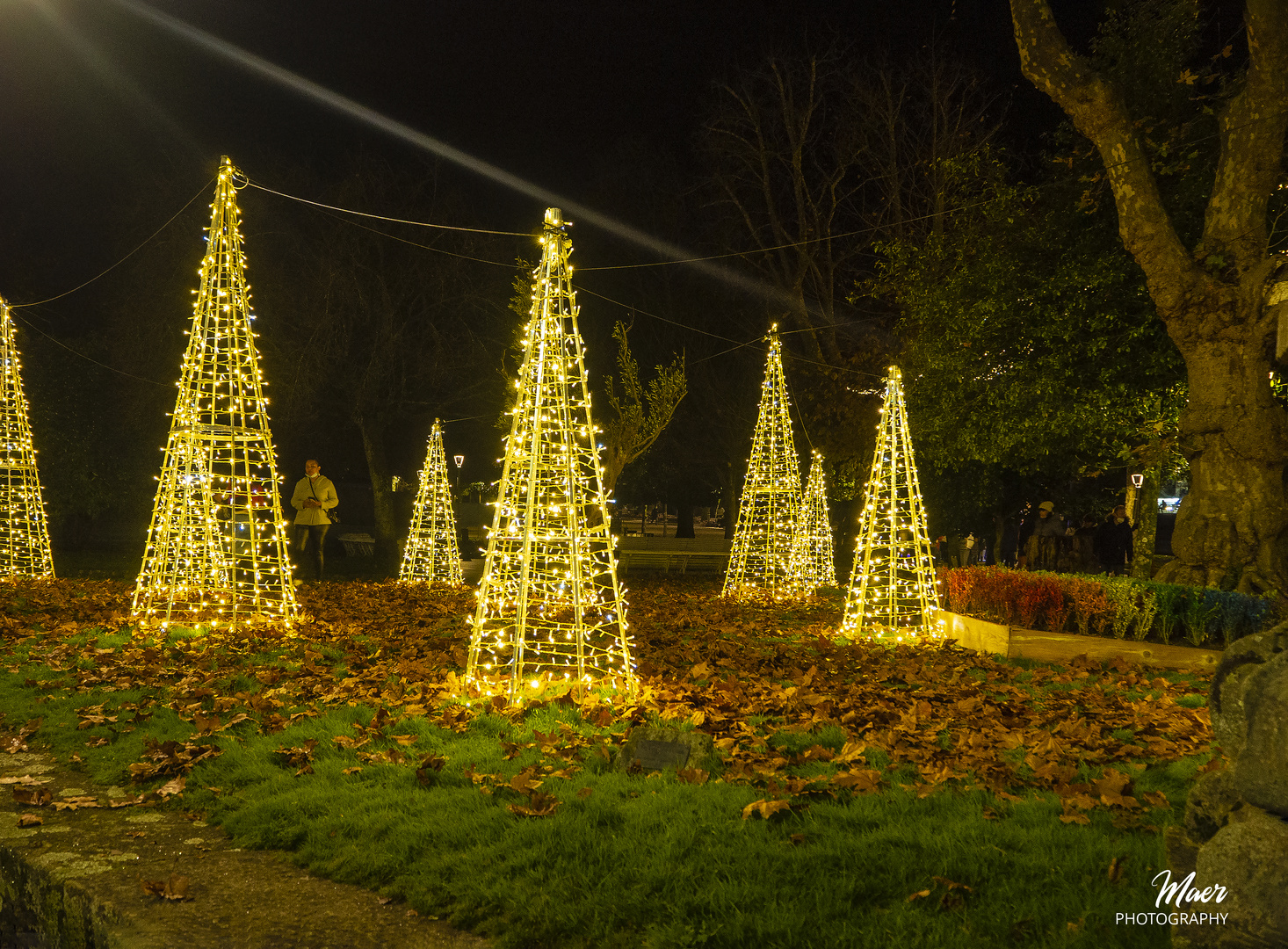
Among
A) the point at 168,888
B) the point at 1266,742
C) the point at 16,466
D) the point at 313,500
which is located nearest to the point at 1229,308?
the point at 1266,742

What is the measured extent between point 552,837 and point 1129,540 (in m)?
23.2

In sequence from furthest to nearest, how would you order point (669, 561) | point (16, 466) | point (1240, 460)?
point (669, 561) < point (16, 466) < point (1240, 460)

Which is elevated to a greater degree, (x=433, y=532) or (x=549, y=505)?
(x=549, y=505)

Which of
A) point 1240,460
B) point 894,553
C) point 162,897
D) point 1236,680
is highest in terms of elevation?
point 1240,460

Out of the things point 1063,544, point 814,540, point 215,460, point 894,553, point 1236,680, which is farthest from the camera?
point 1063,544

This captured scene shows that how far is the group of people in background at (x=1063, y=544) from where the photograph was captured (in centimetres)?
2080

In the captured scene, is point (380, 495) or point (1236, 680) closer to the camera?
point (1236, 680)

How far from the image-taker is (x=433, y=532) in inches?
739

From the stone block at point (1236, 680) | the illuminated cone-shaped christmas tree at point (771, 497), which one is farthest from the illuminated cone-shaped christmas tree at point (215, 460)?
the stone block at point (1236, 680)

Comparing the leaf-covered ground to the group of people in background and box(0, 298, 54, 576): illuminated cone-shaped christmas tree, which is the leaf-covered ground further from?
the group of people in background

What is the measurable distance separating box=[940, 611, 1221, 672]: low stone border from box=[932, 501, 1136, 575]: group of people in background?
7813 mm

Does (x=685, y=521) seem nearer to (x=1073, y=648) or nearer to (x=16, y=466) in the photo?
(x=16, y=466)

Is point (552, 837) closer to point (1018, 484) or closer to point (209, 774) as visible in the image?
point (209, 774)

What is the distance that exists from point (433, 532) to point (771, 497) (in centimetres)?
698
